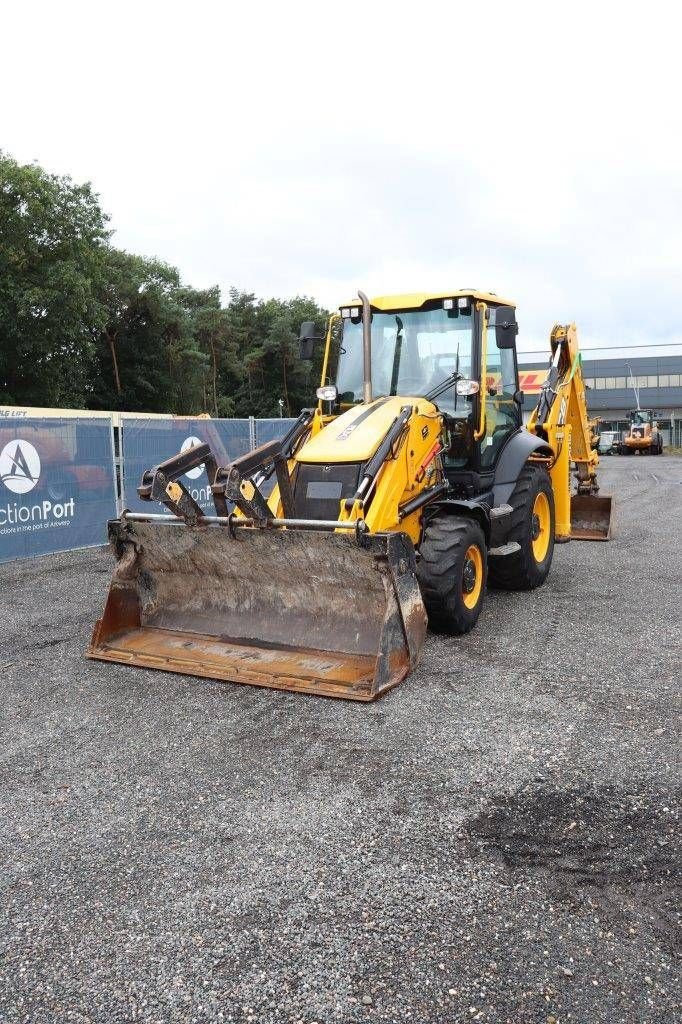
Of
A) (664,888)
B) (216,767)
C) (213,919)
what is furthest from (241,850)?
(664,888)

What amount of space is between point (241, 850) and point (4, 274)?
2729cm

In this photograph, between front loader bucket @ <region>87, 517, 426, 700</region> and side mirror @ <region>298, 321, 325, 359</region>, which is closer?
front loader bucket @ <region>87, 517, 426, 700</region>

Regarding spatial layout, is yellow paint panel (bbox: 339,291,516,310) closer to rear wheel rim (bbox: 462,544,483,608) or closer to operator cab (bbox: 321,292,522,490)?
operator cab (bbox: 321,292,522,490)

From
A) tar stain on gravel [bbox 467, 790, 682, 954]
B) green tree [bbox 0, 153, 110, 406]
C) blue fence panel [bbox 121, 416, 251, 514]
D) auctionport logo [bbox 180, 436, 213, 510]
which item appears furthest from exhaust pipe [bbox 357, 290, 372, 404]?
green tree [bbox 0, 153, 110, 406]

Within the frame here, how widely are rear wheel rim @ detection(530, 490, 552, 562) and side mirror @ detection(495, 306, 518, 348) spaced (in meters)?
1.88

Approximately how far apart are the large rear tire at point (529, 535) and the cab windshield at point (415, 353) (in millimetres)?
1285

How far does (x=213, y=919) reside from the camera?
2857mm

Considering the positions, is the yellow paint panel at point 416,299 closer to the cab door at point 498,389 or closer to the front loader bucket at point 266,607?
the cab door at point 498,389

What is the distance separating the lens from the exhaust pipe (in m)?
6.47

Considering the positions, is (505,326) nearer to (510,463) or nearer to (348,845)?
(510,463)

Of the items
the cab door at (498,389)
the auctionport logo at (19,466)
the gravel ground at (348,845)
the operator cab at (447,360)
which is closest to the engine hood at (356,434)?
the operator cab at (447,360)

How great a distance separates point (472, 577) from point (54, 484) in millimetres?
6866

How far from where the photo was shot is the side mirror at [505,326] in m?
6.69

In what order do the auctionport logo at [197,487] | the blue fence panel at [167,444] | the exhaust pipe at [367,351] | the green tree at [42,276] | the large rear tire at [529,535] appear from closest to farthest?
the exhaust pipe at [367,351] < the large rear tire at [529,535] < the blue fence panel at [167,444] < the auctionport logo at [197,487] < the green tree at [42,276]
